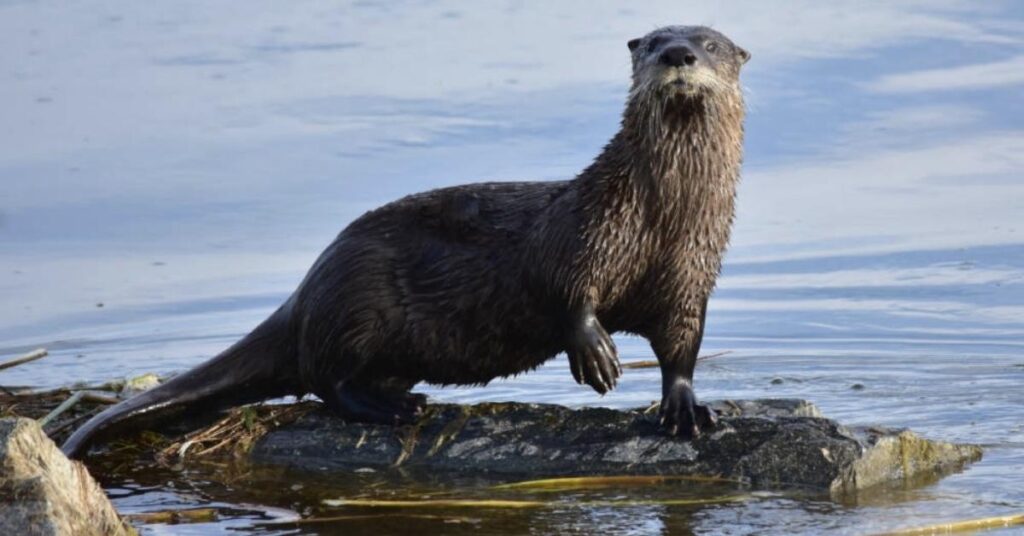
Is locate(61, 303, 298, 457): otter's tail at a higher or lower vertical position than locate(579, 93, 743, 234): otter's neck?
lower

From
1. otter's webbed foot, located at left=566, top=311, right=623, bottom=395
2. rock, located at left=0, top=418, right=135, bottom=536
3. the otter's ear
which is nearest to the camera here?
rock, located at left=0, top=418, right=135, bottom=536

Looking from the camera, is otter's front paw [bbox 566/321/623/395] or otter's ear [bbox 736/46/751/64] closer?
otter's front paw [bbox 566/321/623/395]

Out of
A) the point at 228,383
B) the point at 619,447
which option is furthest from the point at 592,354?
the point at 228,383

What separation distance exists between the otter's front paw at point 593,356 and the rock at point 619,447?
7.4 inches

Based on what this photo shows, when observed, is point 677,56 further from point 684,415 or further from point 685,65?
point 684,415

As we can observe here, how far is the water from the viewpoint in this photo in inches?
275

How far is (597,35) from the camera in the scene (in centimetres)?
1320

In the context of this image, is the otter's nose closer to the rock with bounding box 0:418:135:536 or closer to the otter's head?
the otter's head

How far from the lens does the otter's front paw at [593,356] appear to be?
6.06 m

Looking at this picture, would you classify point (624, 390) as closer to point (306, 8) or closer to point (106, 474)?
point (106, 474)

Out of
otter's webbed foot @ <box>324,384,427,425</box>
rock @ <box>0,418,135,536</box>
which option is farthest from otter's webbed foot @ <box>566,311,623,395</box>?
rock @ <box>0,418,135,536</box>

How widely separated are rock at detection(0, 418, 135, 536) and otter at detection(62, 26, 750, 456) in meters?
1.52

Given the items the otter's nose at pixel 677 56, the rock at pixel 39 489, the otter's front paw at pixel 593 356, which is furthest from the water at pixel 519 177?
the rock at pixel 39 489

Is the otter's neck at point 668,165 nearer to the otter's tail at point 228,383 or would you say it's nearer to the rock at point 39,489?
A: the otter's tail at point 228,383
